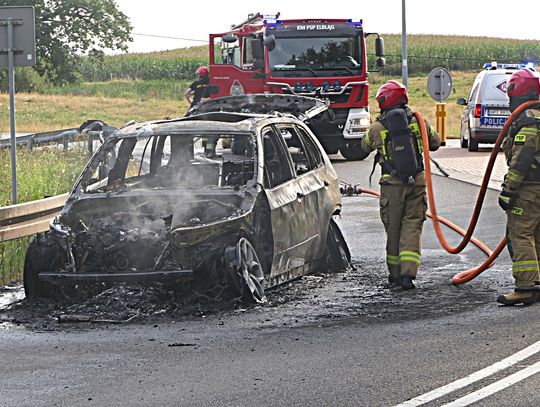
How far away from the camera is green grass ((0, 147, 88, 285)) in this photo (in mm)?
12586

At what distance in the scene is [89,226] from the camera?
1037 cm

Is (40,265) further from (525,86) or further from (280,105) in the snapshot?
(280,105)


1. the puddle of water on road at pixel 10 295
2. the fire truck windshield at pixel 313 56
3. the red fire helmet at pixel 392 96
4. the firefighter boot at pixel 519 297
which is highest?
the fire truck windshield at pixel 313 56

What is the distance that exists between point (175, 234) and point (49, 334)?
1.20 m

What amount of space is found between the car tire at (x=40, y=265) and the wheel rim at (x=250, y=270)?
147 cm

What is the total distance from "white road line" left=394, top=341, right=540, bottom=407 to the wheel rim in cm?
244

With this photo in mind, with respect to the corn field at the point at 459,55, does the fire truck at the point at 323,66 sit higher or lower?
lower

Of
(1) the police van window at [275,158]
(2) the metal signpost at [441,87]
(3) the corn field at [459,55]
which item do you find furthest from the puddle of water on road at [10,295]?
(3) the corn field at [459,55]

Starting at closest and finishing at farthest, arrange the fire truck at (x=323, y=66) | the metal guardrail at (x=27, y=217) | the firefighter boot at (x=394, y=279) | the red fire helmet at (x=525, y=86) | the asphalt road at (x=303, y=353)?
1. the asphalt road at (x=303, y=353)
2. the red fire helmet at (x=525, y=86)
3. the firefighter boot at (x=394, y=279)
4. the metal guardrail at (x=27, y=217)
5. the fire truck at (x=323, y=66)

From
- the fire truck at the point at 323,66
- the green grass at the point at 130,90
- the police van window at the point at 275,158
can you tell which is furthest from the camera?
the green grass at the point at 130,90

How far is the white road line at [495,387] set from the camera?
665 cm

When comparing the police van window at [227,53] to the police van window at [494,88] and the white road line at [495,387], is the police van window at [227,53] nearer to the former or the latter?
the police van window at [494,88]

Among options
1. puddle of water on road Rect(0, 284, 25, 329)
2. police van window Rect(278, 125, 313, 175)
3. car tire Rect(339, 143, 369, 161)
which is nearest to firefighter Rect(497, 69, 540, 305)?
police van window Rect(278, 125, 313, 175)

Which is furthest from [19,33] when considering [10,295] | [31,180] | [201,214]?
[201,214]
